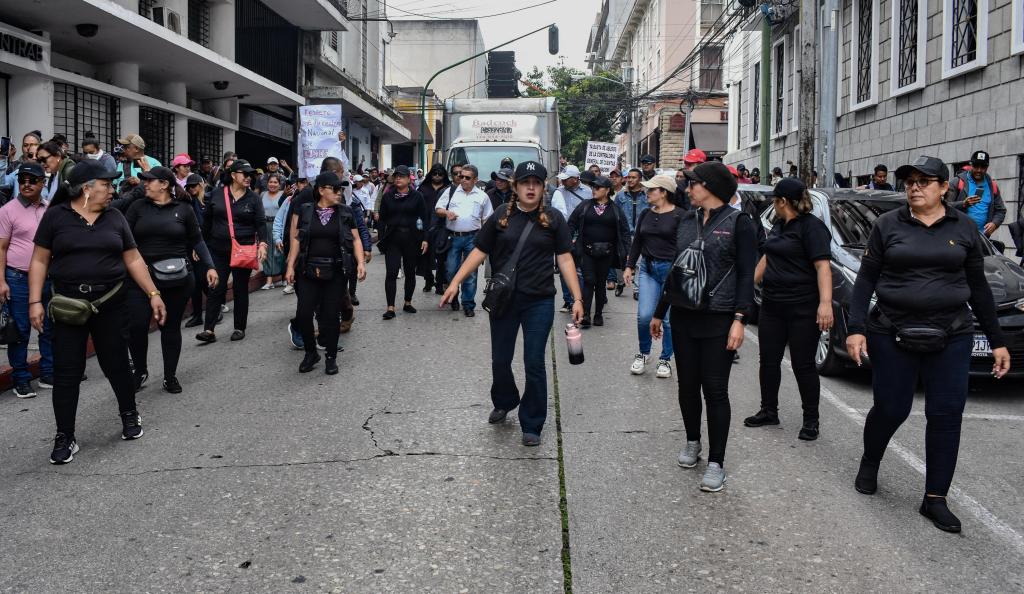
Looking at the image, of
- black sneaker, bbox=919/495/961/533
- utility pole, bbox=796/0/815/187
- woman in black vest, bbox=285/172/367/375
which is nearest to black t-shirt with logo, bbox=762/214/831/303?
black sneaker, bbox=919/495/961/533

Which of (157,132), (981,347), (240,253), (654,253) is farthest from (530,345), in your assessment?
(157,132)

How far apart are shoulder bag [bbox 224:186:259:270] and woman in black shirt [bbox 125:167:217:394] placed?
Answer: 6.20 feet

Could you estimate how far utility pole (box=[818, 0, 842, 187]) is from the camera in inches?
631

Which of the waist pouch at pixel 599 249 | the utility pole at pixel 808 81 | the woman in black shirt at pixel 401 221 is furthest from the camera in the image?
the utility pole at pixel 808 81

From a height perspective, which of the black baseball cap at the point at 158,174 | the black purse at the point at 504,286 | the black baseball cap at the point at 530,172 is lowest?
the black purse at the point at 504,286

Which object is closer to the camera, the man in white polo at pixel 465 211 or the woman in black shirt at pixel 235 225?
the woman in black shirt at pixel 235 225

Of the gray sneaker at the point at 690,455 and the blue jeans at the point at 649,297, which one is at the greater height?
the blue jeans at the point at 649,297

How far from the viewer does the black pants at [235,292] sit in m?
9.75

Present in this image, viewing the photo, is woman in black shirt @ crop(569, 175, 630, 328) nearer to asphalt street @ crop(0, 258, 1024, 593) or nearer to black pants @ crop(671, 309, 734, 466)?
asphalt street @ crop(0, 258, 1024, 593)

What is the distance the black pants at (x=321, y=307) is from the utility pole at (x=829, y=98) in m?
10.6

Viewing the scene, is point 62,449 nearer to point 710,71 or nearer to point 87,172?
point 87,172

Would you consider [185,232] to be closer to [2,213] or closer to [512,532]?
[2,213]

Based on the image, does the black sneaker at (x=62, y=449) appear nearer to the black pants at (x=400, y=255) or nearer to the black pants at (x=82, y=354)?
the black pants at (x=82, y=354)

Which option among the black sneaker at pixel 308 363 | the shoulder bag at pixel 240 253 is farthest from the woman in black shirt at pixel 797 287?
the shoulder bag at pixel 240 253
